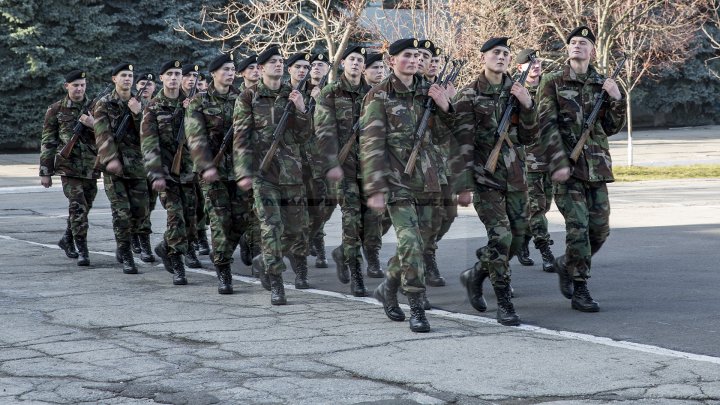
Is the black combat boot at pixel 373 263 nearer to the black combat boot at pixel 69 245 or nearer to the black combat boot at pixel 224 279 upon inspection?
the black combat boot at pixel 224 279

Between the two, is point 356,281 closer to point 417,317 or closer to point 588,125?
point 417,317

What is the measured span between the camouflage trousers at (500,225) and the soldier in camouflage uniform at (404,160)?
400 mm

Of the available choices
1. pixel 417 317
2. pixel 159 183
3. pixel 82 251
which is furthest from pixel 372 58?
pixel 82 251

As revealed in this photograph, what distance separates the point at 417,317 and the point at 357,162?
8.75 feet

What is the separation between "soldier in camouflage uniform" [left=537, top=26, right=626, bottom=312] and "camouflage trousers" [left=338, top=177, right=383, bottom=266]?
A: 195 centimetres

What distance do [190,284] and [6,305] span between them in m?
1.86

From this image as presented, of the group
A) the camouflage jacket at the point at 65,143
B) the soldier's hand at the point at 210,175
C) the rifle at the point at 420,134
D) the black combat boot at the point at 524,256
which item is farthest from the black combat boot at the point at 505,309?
the camouflage jacket at the point at 65,143

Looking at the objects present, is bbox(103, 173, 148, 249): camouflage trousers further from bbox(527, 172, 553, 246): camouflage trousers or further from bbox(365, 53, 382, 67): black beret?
bbox(527, 172, 553, 246): camouflage trousers

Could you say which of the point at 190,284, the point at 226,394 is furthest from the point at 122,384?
the point at 190,284

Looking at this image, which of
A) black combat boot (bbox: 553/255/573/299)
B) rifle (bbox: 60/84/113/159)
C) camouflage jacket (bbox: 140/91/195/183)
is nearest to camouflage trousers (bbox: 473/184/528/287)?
black combat boot (bbox: 553/255/573/299)

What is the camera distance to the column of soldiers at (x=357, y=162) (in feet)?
27.9

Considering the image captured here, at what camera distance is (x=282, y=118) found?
987 cm

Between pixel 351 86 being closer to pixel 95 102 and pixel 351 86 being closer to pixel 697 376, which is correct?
pixel 95 102

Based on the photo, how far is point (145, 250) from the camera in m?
12.9
